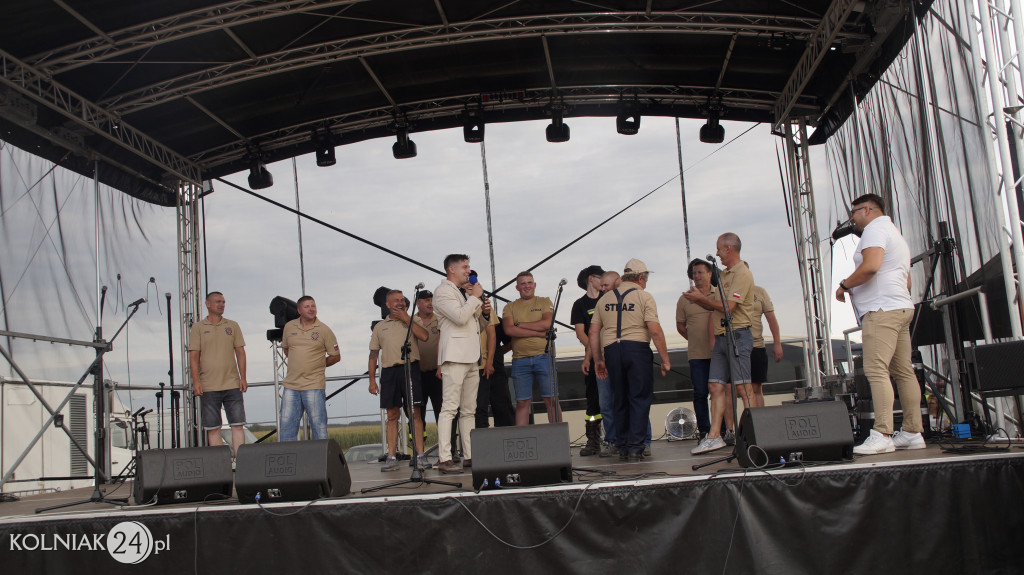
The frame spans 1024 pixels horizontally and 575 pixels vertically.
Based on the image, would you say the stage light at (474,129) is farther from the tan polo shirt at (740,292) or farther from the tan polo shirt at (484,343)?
the tan polo shirt at (740,292)

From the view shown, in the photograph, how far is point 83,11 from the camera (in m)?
5.78

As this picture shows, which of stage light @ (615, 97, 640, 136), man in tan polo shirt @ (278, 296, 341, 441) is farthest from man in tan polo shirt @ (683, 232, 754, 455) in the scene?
→ stage light @ (615, 97, 640, 136)

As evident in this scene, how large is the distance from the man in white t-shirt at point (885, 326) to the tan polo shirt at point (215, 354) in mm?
4804

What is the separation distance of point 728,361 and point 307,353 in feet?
10.6

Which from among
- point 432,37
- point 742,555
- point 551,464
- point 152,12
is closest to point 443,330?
point 551,464

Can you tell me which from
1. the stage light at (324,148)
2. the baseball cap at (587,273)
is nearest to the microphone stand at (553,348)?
the baseball cap at (587,273)

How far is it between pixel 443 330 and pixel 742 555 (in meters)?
2.38

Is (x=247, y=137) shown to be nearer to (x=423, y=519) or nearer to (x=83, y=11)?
(x=83, y=11)

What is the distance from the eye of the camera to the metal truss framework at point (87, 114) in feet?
19.7

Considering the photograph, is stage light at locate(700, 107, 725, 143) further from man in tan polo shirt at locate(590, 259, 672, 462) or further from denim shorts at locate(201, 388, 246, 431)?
denim shorts at locate(201, 388, 246, 431)

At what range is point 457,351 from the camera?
492 centimetres

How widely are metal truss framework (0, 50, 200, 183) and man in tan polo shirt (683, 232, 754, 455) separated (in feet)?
17.7

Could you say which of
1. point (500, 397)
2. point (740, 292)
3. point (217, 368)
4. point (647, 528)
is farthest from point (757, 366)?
point (217, 368)

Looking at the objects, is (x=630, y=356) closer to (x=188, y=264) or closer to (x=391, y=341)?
(x=391, y=341)
